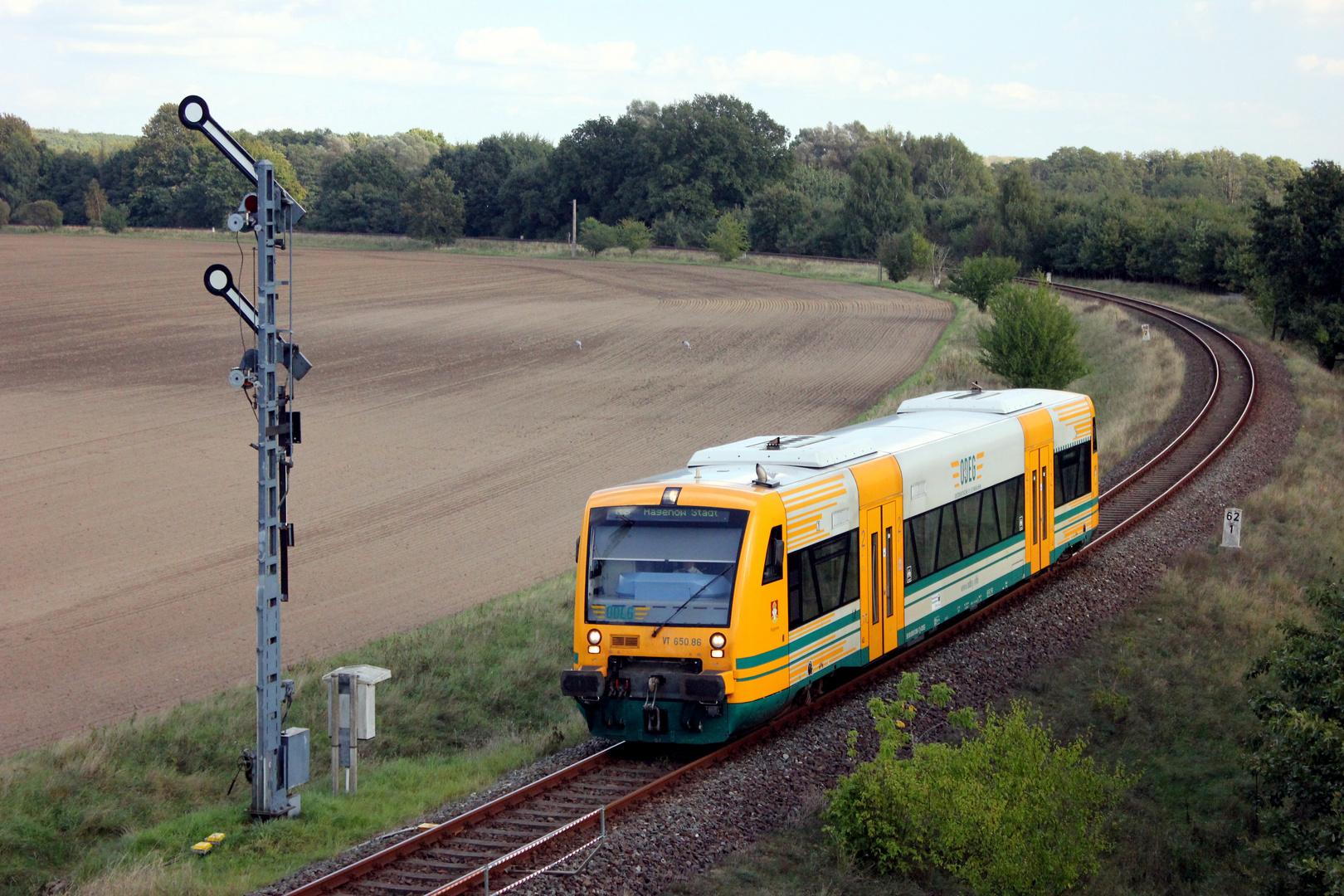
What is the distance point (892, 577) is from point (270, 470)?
700cm

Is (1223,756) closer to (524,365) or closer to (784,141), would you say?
(524,365)

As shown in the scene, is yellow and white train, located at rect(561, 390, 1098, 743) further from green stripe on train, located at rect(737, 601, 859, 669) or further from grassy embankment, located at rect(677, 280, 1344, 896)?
grassy embankment, located at rect(677, 280, 1344, 896)

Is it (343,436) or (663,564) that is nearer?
(663,564)

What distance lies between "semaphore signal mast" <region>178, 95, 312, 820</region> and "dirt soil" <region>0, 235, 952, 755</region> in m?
6.12

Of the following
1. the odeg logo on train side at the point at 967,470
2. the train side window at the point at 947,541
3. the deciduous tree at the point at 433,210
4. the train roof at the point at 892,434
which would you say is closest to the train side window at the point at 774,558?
the train roof at the point at 892,434

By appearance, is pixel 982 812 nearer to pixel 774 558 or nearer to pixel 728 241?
pixel 774 558

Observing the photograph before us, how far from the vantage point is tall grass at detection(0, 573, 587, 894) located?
10.7 m

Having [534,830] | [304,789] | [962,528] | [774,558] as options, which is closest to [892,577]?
[962,528]

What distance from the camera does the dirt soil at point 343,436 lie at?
21.2m

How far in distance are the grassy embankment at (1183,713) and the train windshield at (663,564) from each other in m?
2.30

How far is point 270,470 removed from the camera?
11891 mm

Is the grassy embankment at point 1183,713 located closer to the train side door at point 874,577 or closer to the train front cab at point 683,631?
the train front cab at point 683,631

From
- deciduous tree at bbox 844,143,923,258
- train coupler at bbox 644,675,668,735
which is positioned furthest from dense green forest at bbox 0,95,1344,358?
train coupler at bbox 644,675,668,735

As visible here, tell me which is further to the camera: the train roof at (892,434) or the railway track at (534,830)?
the train roof at (892,434)
